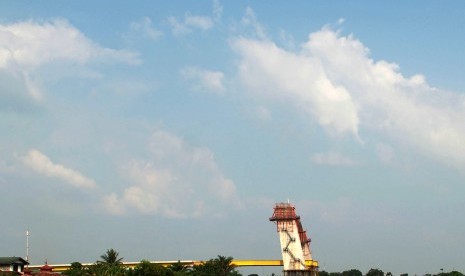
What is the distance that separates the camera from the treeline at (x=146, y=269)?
103562 mm

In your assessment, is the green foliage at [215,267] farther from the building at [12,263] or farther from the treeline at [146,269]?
the building at [12,263]

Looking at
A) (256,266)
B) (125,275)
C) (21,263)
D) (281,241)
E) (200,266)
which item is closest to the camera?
(125,275)

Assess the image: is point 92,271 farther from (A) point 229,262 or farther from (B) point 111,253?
(A) point 229,262

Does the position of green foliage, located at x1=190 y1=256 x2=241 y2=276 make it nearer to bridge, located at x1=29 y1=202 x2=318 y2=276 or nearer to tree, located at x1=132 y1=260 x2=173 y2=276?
bridge, located at x1=29 y1=202 x2=318 y2=276

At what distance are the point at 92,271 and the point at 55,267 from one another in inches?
1659

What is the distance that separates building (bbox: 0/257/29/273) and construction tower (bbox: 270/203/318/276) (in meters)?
60.3

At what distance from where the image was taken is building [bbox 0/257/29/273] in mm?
107250

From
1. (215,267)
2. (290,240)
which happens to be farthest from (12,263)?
(290,240)

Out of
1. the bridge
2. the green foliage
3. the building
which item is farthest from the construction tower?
the building

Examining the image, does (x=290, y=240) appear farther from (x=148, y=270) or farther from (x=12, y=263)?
(x=12, y=263)

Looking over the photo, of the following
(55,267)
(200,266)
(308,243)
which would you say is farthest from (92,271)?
(308,243)

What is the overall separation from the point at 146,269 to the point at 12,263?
23516mm

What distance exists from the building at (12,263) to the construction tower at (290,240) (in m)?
60.3

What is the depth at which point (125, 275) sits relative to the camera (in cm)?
10269
